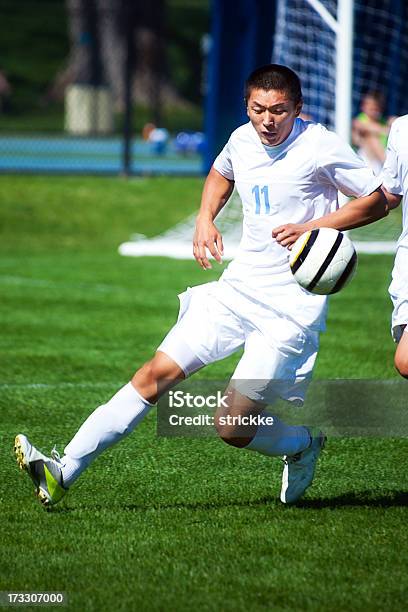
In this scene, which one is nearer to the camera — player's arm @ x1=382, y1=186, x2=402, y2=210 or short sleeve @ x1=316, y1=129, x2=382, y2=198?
short sleeve @ x1=316, y1=129, x2=382, y2=198

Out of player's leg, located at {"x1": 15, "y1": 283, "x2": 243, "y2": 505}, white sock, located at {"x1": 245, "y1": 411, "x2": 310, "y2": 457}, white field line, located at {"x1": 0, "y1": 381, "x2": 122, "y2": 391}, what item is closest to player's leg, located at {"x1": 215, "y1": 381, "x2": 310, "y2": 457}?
white sock, located at {"x1": 245, "y1": 411, "x2": 310, "y2": 457}

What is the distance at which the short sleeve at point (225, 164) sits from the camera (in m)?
5.65

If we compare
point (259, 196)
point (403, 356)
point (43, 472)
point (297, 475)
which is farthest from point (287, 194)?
point (43, 472)

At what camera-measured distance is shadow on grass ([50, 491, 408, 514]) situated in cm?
555

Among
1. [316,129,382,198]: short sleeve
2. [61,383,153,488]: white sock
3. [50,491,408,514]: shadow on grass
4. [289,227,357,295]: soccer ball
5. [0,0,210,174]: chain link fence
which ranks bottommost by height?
[0,0,210,174]: chain link fence

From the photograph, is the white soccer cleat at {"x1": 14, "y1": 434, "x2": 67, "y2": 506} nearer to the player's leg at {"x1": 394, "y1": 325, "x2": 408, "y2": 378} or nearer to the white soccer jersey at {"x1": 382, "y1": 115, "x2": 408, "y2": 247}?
the player's leg at {"x1": 394, "y1": 325, "x2": 408, "y2": 378}

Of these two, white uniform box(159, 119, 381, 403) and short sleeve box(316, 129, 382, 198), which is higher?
short sleeve box(316, 129, 382, 198)

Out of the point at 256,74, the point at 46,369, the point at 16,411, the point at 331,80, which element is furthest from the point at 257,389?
the point at 331,80

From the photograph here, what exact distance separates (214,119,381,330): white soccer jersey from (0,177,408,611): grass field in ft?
3.06

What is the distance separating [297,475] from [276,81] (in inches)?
69.6

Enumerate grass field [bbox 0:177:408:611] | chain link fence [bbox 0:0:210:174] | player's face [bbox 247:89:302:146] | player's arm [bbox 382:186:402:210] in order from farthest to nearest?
chain link fence [bbox 0:0:210:174], player's arm [bbox 382:186:402:210], player's face [bbox 247:89:302:146], grass field [bbox 0:177:408:611]

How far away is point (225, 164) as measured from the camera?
5.70 meters

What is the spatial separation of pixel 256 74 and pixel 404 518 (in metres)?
2.02

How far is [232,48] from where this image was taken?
1862 centimetres
